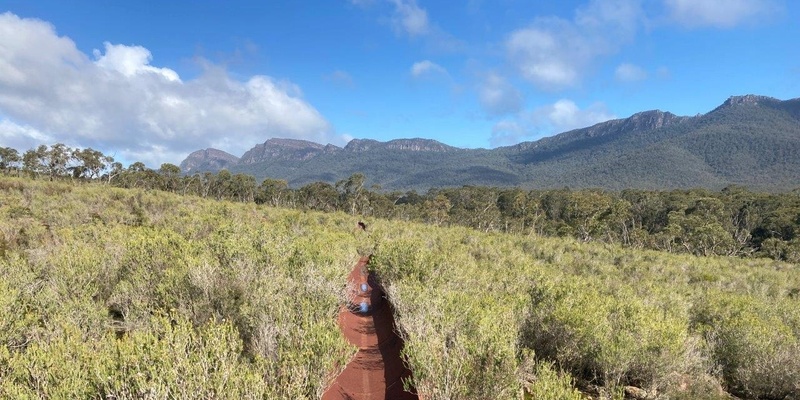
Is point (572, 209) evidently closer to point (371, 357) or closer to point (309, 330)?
point (371, 357)

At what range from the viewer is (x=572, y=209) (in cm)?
7650

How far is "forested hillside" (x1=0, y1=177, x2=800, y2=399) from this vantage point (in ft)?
19.8

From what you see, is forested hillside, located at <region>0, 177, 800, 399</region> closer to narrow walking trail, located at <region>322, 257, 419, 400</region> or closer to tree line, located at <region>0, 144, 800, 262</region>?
narrow walking trail, located at <region>322, 257, 419, 400</region>

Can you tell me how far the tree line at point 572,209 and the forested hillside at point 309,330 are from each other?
4290 cm

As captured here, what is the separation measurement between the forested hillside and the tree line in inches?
1689

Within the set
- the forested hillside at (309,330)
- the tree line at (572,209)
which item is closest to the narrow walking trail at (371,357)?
the forested hillside at (309,330)

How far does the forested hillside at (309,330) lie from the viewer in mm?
6023

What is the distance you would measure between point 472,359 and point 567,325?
4.33 metres

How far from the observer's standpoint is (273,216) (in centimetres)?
3738

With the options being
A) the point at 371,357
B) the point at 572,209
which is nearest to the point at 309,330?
the point at 371,357

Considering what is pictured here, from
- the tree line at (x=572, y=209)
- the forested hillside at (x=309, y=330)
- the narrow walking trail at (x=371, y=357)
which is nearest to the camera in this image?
the forested hillside at (x=309, y=330)

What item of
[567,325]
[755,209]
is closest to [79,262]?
[567,325]

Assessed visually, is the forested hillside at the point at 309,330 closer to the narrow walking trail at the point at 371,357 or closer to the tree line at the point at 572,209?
the narrow walking trail at the point at 371,357

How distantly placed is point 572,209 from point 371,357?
2914 inches
